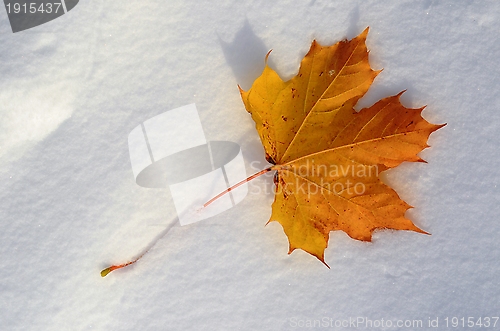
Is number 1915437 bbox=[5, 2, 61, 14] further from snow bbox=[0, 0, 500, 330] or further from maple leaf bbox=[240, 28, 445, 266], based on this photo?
maple leaf bbox=[240, 28, 445, 266]

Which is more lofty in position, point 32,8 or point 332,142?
point 32,8

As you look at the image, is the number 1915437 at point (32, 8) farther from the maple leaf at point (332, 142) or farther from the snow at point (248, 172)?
the maple leaf at point (332, 142)

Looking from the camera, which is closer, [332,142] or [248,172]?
[332,142]

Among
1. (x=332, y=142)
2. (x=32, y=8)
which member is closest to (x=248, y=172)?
(x=332, y=142)

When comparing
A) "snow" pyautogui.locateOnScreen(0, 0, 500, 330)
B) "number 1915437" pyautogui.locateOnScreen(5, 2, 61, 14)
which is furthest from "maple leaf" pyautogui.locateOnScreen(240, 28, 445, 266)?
"number 1915437" pyautogui.locateOnScreen(5, 2, 61, 14)

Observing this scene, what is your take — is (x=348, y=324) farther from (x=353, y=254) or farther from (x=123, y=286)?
(x=123, y=286)

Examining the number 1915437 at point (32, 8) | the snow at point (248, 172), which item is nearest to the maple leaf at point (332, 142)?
the snow at point (248, 172)

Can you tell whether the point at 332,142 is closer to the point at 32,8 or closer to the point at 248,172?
the point at 248,172
